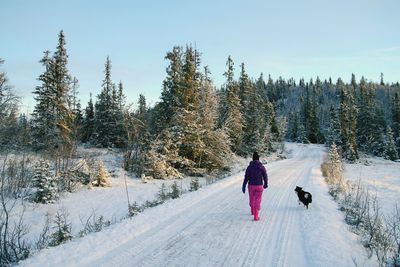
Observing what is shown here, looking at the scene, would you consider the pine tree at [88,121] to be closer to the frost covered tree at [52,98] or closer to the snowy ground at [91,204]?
the frost covered tree at [52,98]

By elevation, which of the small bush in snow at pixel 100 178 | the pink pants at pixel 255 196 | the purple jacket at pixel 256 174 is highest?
the purple jacket at pixel 256 174

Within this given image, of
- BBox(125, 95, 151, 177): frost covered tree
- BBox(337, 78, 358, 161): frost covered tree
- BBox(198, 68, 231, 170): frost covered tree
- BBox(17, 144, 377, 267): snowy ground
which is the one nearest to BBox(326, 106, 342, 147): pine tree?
BBox(337, 78, 358, 161): frost covered tree

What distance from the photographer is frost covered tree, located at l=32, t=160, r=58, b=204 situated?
18156mm

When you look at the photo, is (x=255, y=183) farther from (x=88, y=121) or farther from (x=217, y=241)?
(x=88, y=121)

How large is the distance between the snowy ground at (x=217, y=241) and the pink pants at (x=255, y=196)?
457 mm

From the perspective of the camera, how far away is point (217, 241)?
26.2ft

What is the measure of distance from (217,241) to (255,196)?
2.87 metres

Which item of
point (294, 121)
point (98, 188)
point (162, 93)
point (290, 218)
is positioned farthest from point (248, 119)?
point (294, 121)

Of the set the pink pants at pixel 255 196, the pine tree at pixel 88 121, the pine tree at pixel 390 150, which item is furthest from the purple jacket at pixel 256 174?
the pine tree at pixel 390 150

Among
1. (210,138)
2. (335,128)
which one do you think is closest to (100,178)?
(210,138)

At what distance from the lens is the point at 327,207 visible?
1283 centimetres

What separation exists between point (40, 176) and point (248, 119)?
36264mm

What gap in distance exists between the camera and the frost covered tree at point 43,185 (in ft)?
59.6

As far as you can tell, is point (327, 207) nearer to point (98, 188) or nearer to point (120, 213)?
point (120, 213)
